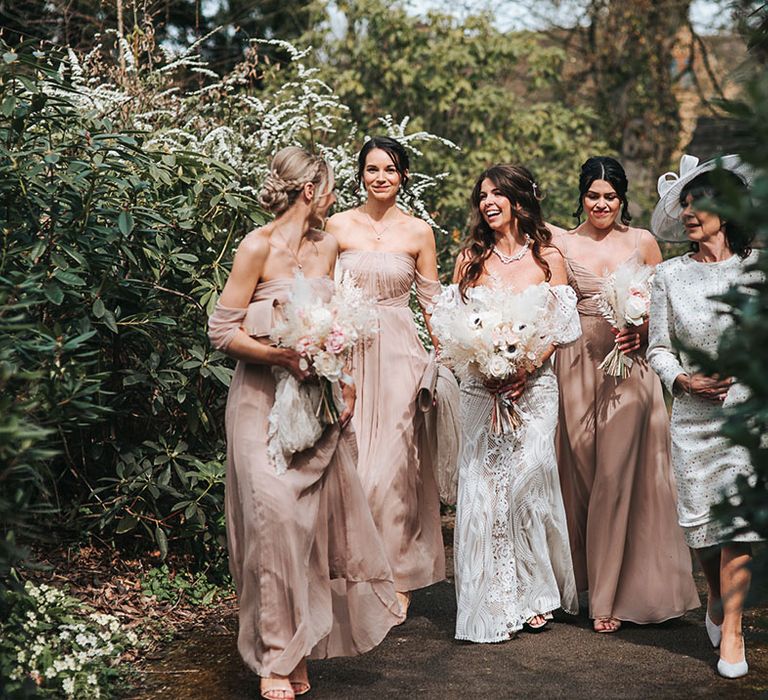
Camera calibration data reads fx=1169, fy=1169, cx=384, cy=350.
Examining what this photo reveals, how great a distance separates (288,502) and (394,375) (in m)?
2.12

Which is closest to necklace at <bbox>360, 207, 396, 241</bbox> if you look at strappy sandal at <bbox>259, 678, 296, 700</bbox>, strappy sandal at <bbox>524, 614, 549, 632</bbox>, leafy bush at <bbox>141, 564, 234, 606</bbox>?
leafy bush at <bbox>141, 564, 234, 606</bbox>

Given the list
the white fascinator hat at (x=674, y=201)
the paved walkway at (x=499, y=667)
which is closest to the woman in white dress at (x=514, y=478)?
the paved walkway at (x=499, y=667)

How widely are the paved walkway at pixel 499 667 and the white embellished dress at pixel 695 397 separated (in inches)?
26.0

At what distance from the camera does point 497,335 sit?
6438 millimetres

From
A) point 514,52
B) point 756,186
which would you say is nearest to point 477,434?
point 756,186

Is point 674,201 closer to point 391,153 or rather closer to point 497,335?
point 497,335

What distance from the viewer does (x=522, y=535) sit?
6688mm

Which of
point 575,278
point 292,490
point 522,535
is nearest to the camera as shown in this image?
point 292,490

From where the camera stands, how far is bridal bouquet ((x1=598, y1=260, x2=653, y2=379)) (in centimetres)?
675

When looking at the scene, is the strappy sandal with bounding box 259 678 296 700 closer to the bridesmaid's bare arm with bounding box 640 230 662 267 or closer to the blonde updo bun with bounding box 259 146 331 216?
the blonde updo bun with bounding box 259 146 331 216

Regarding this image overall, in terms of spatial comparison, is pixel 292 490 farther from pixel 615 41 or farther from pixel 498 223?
pixel 615 41

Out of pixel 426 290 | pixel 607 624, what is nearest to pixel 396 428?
pixel 426 290

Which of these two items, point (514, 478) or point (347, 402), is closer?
point (347, 402)

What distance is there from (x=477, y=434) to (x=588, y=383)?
86 centimetres
